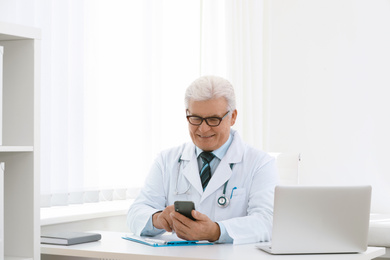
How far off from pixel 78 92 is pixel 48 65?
255 mm

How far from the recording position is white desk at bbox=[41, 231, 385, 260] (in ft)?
7.07

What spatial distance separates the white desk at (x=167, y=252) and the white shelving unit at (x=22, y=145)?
134 mm

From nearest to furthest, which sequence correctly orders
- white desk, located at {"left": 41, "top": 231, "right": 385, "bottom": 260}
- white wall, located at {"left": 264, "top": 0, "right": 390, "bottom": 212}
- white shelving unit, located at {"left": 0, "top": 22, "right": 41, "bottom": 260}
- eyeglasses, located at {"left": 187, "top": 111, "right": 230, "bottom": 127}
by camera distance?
white desk, located at {"left": 41, "top": 231, "right": 385, "bottom": 260}, white shelving unit, located at {"left": 0, "top": 22, "right": 41, "bottom": 260}, eyeglasses, located at {"left": 187, "top": 111, "right": 230, "bottom": 127}, white wall, located at {"left": 264, "top": 0, "right": 390, "bottom": 212}

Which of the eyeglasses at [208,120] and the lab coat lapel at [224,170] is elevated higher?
the eyeglasses at [208,120]

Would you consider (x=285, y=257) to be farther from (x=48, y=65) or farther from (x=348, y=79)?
(x=348, y=79)

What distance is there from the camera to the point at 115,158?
3.52 meters

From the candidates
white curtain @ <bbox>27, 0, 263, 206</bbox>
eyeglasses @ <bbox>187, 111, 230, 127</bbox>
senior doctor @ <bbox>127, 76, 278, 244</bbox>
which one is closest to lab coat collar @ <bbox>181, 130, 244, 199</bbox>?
senior doctor @ <bbox>127, 76, 278, 244</bbox>

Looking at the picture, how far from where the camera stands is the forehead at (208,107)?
2.71m

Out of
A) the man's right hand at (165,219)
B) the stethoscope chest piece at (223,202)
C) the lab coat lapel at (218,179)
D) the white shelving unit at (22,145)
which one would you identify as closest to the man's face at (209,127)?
the lab coat lapel at (218,179)

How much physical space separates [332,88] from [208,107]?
242cm

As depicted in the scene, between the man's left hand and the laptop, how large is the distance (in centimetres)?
25

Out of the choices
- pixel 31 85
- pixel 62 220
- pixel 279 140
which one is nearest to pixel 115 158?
pixel 62 220

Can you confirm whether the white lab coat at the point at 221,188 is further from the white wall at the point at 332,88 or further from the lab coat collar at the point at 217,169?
the white wall at the point at 332,88

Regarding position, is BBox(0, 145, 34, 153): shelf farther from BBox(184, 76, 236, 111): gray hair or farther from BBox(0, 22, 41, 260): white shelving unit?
BBox(184, 76, 236, 111): gray hair
